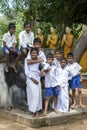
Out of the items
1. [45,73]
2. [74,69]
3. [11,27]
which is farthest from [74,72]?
[11,27]

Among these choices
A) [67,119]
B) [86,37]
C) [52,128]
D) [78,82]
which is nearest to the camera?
[52,128]

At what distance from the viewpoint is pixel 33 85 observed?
7230mm

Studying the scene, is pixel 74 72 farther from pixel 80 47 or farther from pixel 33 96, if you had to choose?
pixel 80 47

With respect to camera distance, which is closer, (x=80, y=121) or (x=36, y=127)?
(x=36, y=127)

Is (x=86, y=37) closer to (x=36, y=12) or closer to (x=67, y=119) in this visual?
(x=67, y=119)

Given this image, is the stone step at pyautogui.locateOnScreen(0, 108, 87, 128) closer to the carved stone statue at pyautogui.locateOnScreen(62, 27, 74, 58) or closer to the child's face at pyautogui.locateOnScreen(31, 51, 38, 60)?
the child's face at pyautogui.locateOnScreen(31, 51, 38, 60)

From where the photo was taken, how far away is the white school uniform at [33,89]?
721cm


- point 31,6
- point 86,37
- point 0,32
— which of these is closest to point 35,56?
point 86,37

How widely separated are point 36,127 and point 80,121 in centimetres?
114

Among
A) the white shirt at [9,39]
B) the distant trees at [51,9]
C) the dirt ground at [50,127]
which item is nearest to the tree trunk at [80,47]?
the white shirt at [9,39]

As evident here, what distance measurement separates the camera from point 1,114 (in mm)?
7984

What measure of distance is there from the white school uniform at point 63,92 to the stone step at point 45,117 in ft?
0.66

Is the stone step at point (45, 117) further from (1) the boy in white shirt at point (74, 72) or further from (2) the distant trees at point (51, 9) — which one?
(2) the distant trees at point (51, 9)

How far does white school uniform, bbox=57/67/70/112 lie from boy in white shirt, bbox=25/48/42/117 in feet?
2.09
